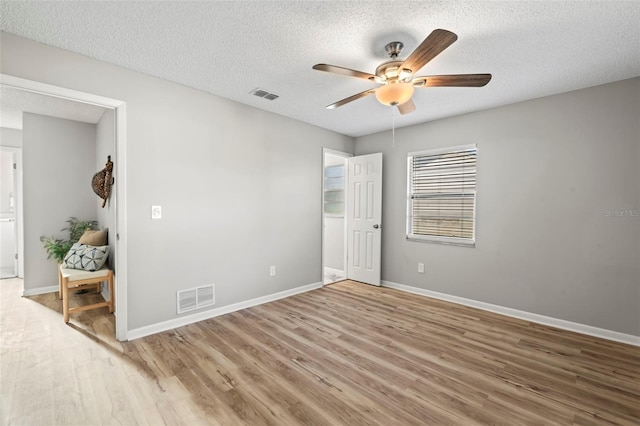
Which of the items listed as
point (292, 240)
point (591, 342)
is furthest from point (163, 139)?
point (591, 342)

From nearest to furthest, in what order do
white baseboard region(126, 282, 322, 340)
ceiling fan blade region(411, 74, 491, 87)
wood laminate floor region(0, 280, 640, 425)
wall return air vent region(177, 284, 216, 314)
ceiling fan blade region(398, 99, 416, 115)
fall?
wood laminate floor region(0, 280, 640, 425) < ceiling fan blade region(411, 74, 491, 87) < ceiling fan blade region(398, 99, 416, 115) < white baseboard region(126, 282, 322, 340) < wall return air vent region(177, 284, 216, 314)

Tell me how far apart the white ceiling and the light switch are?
51.6 inches

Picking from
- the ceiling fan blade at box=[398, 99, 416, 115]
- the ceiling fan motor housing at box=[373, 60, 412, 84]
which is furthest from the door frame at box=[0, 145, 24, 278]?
the ceiling fan blade at box=[398, 99, 416, 115]

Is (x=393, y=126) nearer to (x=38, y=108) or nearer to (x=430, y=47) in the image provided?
(x=430, y=47)

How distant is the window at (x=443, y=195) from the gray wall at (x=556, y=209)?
0.13 m

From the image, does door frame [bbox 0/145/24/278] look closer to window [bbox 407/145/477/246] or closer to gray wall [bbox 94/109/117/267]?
gray wall [bbox 94/109/117/267]

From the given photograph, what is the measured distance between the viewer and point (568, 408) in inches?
72.9

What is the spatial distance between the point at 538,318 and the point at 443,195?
5.93 feet

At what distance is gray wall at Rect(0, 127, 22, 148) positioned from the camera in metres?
4.53

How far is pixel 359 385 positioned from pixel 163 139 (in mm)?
2873

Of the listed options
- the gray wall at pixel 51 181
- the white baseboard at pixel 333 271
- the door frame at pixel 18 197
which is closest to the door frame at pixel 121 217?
the gray wall at pixel 51 181

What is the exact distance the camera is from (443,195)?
4.03 m

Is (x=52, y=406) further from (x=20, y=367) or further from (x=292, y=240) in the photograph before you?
(x=292, y=240)

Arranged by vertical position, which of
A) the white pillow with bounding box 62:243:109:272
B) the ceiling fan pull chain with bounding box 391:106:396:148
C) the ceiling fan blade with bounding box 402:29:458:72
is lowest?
the white pillow with bounding box 62:243:109:272
